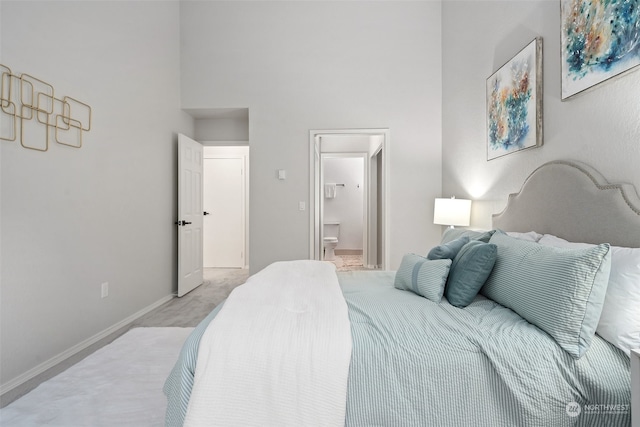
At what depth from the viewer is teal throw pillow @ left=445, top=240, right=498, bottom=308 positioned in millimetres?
1605

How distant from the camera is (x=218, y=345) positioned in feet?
3.77

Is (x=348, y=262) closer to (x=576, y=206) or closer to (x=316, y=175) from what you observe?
(x=316, y=175)

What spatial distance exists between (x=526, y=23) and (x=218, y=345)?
A: 2678 millimetres

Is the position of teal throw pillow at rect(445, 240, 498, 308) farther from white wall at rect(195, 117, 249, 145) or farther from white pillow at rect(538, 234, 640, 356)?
white wall at rect(195, 117, 249, 145)

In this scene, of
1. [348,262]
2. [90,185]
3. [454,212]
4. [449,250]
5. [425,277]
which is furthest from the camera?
[348,262]

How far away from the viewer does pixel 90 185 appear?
257cm

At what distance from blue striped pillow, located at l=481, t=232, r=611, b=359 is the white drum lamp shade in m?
1.72

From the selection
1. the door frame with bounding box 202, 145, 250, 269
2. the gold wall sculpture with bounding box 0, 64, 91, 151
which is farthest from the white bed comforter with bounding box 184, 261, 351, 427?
the door frame with bounding box 202, 145, 250, 269

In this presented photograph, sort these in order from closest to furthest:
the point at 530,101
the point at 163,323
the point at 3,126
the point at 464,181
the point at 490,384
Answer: the point at 490,384 < the point at 3,126 < the point at 530,101 < the point at 163,323 < the point at 464,181

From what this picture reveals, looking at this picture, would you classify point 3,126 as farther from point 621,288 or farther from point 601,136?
point 601,136

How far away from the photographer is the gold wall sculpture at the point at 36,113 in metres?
1.92

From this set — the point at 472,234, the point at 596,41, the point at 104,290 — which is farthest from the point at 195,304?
the point at 596,41

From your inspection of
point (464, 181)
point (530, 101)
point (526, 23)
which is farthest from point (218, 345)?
point (464, 181)

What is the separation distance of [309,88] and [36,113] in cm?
271
